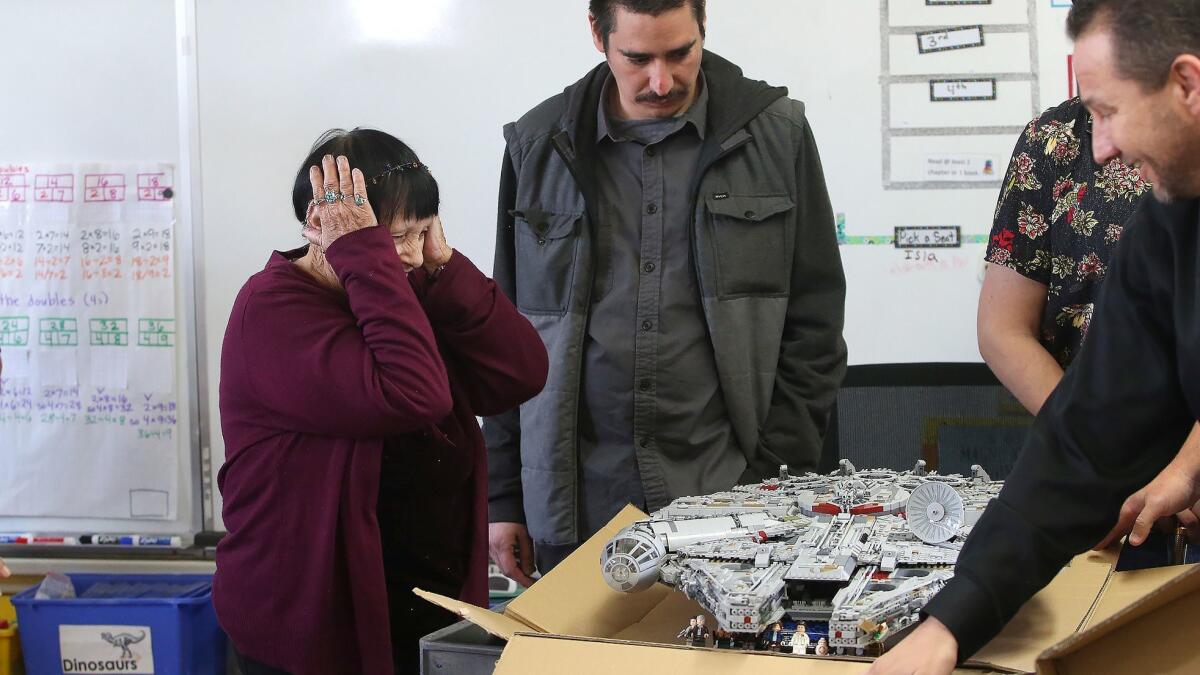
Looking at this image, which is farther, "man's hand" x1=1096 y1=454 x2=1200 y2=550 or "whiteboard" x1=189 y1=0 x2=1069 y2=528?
"whiteboard" x1=189 y1=0 x2=1069 y2=528

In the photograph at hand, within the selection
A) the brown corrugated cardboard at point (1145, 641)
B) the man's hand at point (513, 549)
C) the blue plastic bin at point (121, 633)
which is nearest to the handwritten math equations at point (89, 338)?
the blue plastic bin at point (121, 633)

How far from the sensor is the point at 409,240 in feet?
5.75

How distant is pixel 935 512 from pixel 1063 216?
58 cm

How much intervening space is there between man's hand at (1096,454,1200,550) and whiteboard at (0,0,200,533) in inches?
95.6

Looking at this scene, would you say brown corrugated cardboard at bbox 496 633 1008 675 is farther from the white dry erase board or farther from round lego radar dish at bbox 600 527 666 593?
the white dry erase board

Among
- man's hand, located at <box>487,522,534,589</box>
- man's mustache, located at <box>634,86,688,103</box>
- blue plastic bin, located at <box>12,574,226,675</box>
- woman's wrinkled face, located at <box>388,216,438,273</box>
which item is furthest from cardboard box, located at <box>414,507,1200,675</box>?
blue plastic bin, located at <box>12,574,226,675</box>

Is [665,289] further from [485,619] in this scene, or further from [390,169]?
[485,619]

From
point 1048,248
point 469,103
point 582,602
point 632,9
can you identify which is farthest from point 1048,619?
point 469,103

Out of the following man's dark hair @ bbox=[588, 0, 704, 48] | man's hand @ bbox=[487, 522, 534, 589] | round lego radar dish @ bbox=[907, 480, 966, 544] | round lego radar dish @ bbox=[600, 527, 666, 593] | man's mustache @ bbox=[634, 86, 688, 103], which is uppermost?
man's dark hair @ bbox=[588, 0, 704, 48]

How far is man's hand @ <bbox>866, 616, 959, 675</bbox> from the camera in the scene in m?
1.07

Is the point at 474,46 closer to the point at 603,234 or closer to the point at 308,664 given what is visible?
the point at 603,234

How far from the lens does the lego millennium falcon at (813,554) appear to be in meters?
1.20

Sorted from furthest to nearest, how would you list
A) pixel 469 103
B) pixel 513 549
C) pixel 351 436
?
pixel 469 103 → pixel 513 549 → pixel 351 436

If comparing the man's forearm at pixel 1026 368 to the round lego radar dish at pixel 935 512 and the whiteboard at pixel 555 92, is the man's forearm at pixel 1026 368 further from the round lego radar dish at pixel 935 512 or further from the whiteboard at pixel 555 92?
the whiteboard at pixel 555 92
